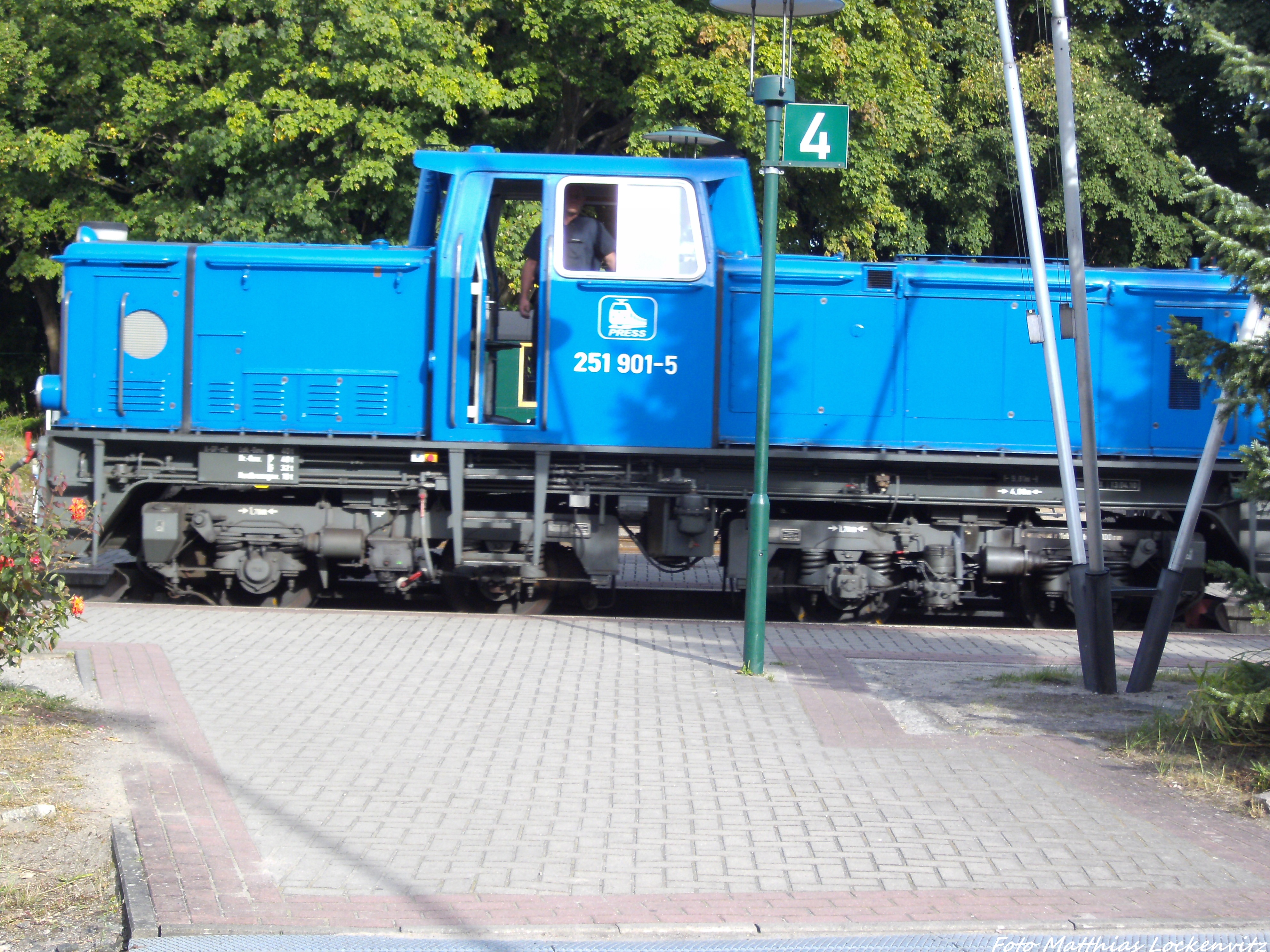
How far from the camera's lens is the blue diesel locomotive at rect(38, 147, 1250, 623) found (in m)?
9.30

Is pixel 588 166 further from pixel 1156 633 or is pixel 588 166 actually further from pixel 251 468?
pixel 1156 633

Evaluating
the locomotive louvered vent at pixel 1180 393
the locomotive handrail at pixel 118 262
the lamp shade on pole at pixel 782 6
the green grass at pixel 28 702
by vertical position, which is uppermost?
the lamp shade on pole at pixel 782 6

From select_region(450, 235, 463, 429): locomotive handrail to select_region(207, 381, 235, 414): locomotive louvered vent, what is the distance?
74.1 inches

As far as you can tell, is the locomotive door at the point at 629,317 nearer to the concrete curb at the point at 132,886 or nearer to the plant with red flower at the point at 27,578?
the plant with red flower at the point at 27,578

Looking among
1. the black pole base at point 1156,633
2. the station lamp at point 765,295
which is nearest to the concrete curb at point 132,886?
the station lamp at point 765,295

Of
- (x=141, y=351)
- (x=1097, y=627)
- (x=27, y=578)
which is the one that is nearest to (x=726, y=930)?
(x=27, y=578)

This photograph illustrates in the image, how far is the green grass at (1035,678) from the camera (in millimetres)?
7672

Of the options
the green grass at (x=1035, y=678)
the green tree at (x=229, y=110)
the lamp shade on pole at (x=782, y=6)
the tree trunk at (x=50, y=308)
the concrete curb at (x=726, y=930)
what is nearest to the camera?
the concrete curb at (x=726, y=930)

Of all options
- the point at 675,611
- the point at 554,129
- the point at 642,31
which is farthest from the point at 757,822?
the point at 554,129

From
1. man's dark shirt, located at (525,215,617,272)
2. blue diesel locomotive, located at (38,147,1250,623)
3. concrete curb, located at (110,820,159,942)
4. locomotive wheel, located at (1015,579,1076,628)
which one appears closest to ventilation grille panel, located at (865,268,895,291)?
blue diesel locomotive, located at (38,147,1250,623)

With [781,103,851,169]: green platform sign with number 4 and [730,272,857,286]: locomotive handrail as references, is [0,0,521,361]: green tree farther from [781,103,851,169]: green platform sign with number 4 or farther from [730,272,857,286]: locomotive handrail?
[781,103,851,169]: green platform sign with number 4

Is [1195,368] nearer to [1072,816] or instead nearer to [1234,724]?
[1234,724]

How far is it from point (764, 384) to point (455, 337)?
2.86 m

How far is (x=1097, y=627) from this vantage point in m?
7.32
